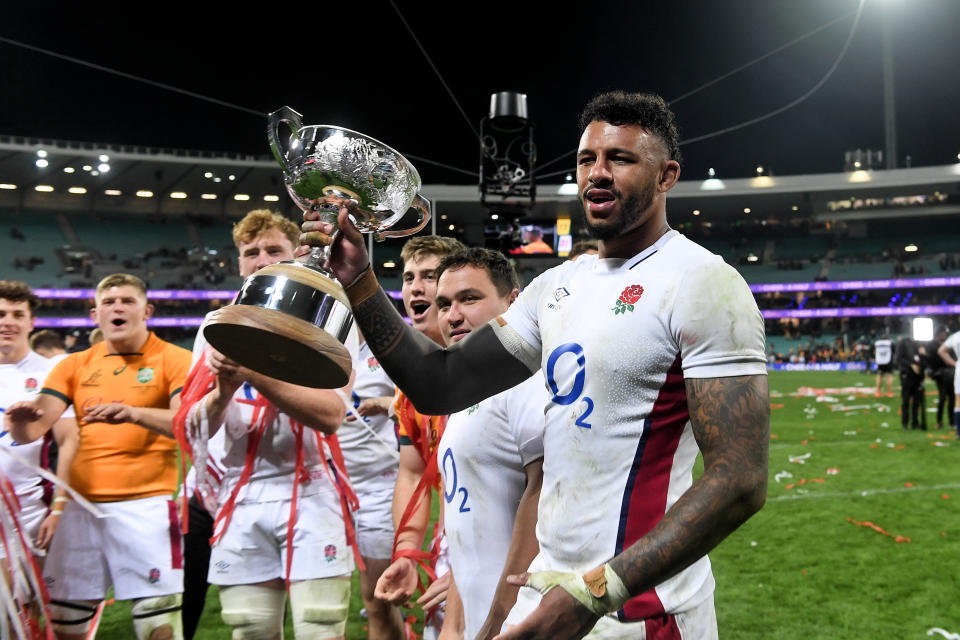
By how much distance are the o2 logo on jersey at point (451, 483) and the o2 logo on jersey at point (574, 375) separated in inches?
31.6

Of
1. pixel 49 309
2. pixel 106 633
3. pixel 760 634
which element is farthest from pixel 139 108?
pixel 760 634

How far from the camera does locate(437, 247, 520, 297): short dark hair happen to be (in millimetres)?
2633

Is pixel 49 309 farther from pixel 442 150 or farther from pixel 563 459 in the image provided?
pixel 563 459

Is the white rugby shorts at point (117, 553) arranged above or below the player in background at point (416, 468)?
below

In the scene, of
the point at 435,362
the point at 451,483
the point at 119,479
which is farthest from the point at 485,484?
the point at 119,479

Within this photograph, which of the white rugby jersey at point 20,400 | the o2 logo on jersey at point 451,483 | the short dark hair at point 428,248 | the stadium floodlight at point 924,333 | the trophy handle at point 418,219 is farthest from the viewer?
the stadium floodlight at point 924,333

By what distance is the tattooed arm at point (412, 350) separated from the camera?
6.00 feet

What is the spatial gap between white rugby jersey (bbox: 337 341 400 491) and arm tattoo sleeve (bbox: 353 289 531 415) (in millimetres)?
2574

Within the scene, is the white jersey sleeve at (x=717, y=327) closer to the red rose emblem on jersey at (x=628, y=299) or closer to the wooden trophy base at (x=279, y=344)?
the red rose emblem on jersey at (x=628, y=299)

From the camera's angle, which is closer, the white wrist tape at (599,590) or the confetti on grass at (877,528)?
the white wrist tape at (599,590)

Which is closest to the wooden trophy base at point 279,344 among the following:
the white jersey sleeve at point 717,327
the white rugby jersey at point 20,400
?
the white jersey sleeve at point 717,327

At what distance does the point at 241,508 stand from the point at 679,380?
2.18 m

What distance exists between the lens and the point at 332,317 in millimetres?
1794

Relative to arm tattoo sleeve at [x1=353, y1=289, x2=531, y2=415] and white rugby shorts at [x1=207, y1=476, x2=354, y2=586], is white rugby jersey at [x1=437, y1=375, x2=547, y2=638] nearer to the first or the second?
arm tattoo sleeve at [x1=353, y1=289, x2=531, y2=415]
